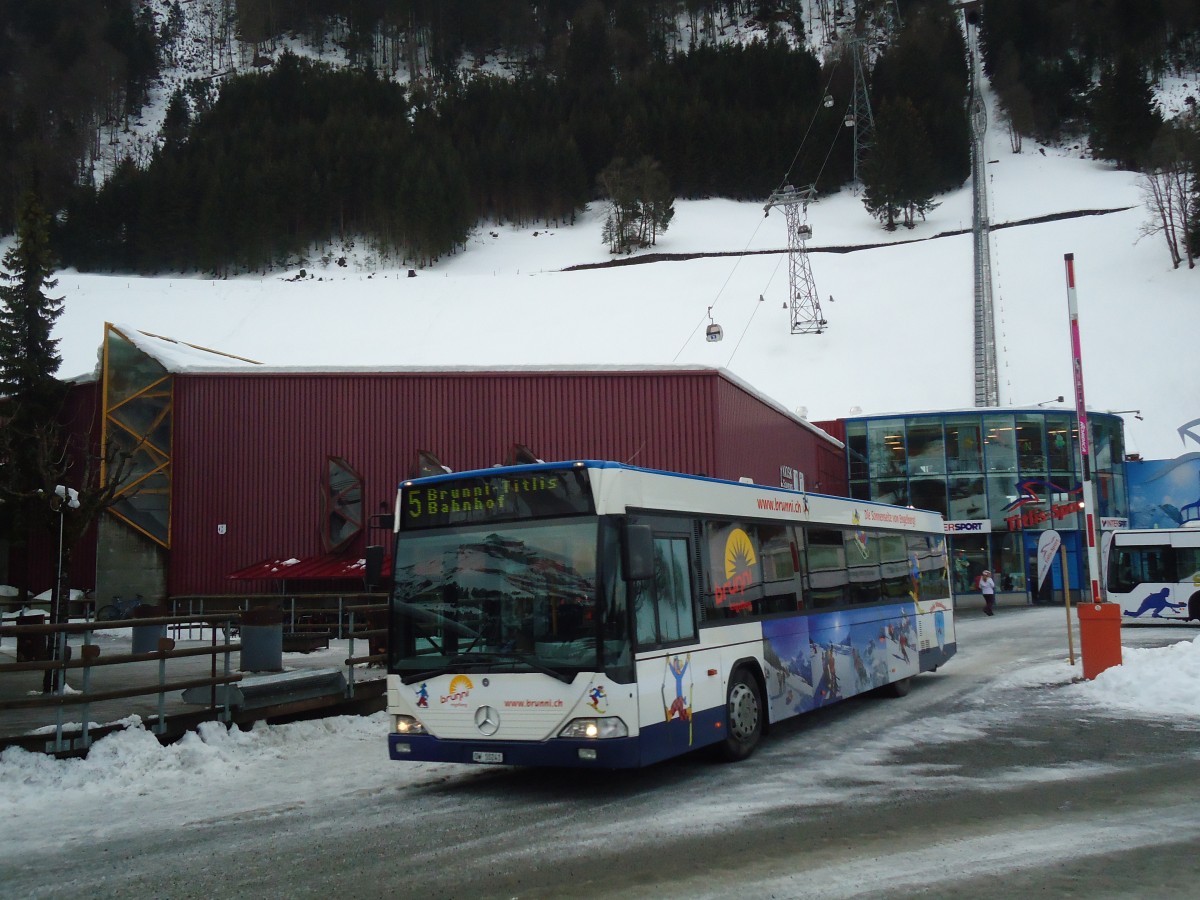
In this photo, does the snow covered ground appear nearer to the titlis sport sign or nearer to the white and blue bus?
the white and blue bus

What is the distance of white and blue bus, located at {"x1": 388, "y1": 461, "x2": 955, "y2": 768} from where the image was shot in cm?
763

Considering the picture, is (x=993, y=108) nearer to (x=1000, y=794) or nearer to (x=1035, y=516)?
(x=1035, y=516)

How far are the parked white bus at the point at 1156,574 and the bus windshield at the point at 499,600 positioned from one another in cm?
2283

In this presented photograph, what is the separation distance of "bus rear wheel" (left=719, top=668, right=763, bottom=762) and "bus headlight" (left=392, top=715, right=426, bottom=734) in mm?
2754

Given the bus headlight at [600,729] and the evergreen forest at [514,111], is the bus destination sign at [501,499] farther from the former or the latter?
the evergreen forest at [514,111]

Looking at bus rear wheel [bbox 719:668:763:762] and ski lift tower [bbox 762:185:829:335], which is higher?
ski lift tower [bbox 762:185:829:335]

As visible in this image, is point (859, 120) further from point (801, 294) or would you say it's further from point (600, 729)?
point (600, 729)

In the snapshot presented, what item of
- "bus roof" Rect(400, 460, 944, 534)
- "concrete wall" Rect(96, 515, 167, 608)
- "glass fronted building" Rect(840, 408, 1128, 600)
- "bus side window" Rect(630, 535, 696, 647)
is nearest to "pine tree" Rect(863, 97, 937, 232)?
"glass fronted building" Rect(840, 408, 1128, 600)

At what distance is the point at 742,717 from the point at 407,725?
312 cm

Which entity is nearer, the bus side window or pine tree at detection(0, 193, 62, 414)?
the bus side window

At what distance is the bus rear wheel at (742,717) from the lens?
29.7 feet

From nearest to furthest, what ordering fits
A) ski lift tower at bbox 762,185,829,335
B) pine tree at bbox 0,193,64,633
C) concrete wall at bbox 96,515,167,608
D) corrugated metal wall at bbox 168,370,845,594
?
corrugated metal wall at bbox 168,370,845,594 < concrete wall at bbox 96,515,167,608 < pine tree at bbox 0,193,64,633 < ski lift tower at bbox 762,185,829,335

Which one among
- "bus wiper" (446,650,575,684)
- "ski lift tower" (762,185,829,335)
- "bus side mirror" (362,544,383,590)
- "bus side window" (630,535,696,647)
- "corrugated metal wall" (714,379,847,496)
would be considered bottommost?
"bus wiper" (446,650,575,684)

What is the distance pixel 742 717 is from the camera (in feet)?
30.4
